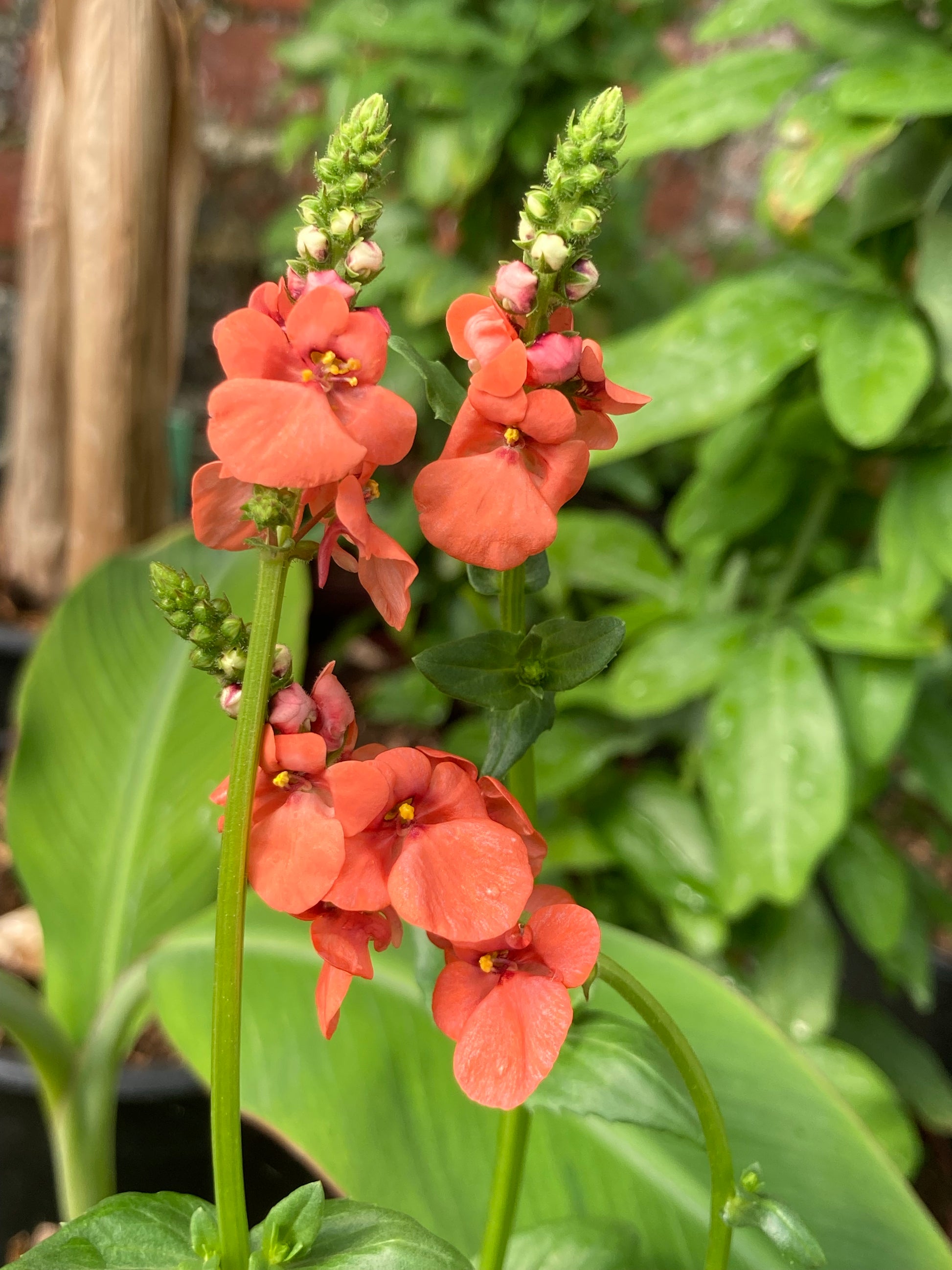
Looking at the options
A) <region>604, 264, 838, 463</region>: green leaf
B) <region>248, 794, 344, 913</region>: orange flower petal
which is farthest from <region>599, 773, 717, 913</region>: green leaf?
<region>248, 794, 344, 913</region>: orange flower petal

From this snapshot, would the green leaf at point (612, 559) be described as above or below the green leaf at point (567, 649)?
below

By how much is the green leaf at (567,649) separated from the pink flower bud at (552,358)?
0.08 metres

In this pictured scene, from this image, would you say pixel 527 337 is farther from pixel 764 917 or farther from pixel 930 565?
pixel 764 917

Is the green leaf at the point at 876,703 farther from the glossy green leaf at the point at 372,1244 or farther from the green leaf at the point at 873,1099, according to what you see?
the glossy green leaf at the point at 372,1244

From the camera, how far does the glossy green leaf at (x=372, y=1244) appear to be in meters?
0.32

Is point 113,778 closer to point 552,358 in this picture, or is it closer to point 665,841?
point 665,841

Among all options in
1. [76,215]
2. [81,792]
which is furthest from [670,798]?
[76,215]

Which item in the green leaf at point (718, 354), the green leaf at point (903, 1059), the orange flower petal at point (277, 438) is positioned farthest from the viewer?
the green leaf at point (903, 1059)

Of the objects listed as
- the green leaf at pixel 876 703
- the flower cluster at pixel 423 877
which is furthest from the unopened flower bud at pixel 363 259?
the green leaf at pixel 876 703

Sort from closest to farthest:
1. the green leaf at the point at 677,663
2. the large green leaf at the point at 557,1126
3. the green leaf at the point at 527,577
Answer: the green leaf at the point at 527,577
the large green leaf at the point at 557,1126
the green leaf at the point at 677,663

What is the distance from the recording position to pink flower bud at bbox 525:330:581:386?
0.28 metres

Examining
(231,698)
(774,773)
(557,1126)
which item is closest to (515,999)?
(231,698)

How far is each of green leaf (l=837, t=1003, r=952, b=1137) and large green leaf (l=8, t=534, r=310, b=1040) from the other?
671mm

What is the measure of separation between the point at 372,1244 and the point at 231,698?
183 millimetres
